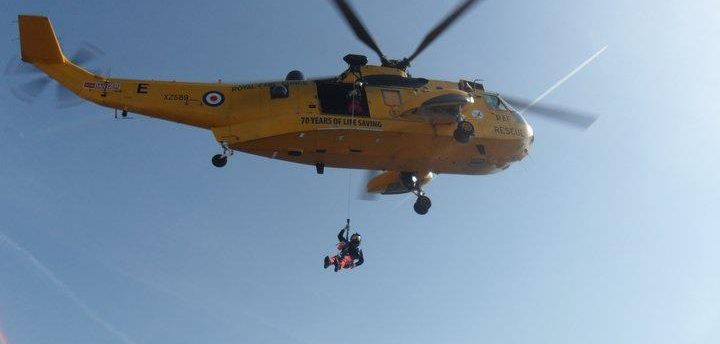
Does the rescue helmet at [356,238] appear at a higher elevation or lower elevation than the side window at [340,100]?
lower

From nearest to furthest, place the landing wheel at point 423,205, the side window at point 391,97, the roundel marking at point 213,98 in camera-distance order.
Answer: the roundel marking at point 213,98, the side window at point 391,97, the landing wheel at point 423,205

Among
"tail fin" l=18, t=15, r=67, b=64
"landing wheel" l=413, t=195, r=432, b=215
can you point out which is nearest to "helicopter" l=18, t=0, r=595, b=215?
"tail fin" l=18, t=15, r=67, b=64

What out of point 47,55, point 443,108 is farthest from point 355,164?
point 47,55

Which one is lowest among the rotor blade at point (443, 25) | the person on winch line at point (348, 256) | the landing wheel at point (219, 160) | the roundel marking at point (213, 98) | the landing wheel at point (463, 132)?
the person on winch line at point (348, 256)

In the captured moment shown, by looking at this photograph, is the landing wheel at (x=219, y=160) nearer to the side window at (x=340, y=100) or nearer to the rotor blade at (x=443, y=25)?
the side window at (x=340, y=100)

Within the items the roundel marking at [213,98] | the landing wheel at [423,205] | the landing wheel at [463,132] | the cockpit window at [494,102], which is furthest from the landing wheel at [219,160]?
the cockpit window at [494,102]

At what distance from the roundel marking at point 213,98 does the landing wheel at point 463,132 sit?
7044 millimetres

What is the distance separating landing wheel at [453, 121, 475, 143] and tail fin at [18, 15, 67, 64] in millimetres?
11728

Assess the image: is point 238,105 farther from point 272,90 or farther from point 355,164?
point 355,164

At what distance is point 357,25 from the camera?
22672 mm

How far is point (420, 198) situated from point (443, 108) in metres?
4.74

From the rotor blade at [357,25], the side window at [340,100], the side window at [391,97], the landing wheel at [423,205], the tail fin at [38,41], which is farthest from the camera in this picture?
the landing wheel at [423,205]

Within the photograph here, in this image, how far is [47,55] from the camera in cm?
2238

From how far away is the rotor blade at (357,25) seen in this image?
2162cm
